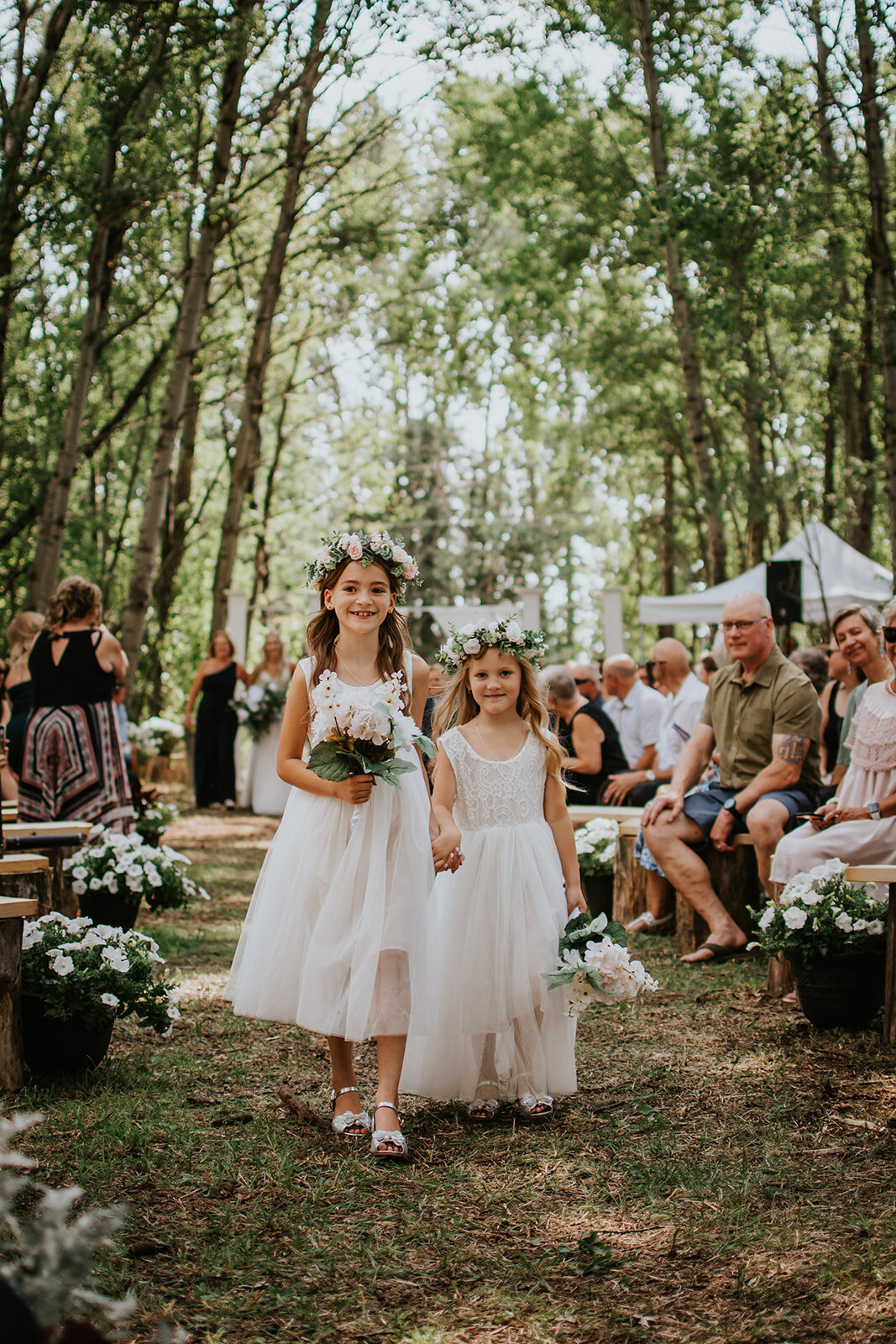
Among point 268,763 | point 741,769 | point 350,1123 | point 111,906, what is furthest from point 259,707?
point 350,1123

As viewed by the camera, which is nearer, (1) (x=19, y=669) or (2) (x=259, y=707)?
(1) (x=19, y=669)

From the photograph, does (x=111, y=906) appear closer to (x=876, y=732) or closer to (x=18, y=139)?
(x=876, y=732)

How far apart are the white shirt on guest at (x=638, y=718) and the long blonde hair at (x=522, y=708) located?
565cm

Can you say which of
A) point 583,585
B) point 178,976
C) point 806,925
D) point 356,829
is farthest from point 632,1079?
point 583,585

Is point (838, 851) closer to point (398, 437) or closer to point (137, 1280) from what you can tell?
point (137, 1280)

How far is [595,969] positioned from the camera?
422 centimetres

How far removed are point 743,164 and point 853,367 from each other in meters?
10.2

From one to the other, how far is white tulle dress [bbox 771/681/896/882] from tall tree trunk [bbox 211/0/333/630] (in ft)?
36.2

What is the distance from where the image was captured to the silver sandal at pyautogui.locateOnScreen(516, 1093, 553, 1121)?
4.48 m

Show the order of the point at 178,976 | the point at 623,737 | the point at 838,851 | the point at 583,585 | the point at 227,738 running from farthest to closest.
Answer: the point at 583,585 → the point at 227,738 → the point at 623,737 → the point at 178,976 → the point at 838,851

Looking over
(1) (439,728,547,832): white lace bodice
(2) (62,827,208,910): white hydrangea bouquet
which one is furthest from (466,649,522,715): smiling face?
(2) (62,827,208,910): white hydrangea bouquet

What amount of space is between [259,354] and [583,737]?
9.96 metres

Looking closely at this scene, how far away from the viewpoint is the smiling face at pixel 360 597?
4.49m

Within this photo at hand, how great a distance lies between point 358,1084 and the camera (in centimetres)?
503
